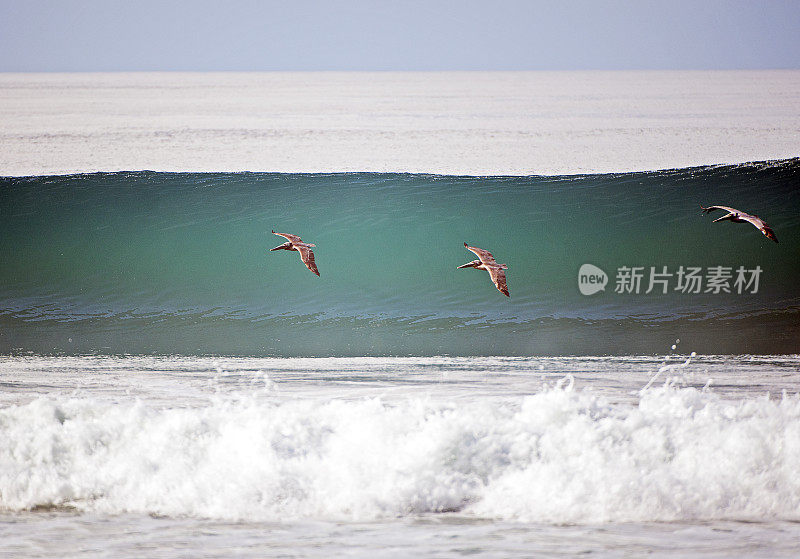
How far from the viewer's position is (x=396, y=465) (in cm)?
243

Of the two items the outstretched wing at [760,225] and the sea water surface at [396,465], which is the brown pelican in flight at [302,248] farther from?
the outstretched wing at [760,225]

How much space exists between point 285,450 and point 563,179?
205 centimetres

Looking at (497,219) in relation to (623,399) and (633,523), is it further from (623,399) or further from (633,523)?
(633,523)

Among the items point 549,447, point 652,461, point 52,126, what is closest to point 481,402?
point 549,447

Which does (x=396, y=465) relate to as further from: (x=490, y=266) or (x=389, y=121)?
(x=389, y=121)

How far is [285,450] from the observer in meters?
2.53

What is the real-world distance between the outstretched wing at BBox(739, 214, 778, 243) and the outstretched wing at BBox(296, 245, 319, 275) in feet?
6.87

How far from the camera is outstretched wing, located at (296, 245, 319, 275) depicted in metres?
3.72

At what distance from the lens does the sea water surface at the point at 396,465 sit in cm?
208

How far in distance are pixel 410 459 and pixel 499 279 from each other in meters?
1.48

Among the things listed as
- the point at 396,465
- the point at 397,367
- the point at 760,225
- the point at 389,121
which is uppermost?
the point at 389,121

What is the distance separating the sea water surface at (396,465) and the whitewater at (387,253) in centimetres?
2

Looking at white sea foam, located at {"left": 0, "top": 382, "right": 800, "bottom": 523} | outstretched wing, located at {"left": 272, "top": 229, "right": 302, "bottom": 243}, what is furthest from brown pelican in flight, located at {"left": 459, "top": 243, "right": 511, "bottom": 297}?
white sea foam, located at {"left": 0, "top": 382, "right": 800, "bottom": 523}

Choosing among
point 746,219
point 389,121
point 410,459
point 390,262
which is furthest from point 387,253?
point 746,219
